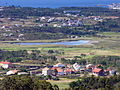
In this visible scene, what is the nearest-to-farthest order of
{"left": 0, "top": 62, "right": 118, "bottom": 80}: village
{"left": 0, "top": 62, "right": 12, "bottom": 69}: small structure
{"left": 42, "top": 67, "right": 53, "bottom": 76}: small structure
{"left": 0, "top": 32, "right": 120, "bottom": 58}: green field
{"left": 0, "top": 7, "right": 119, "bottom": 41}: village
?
{"left": 0, "top": 62, "right": 118, "bottom": 80}: village → {"left": 42, "top": 67, "right": 53, "bottom": 76}: small structure → {"left": 0, "top": 62, "right": 12, "bottom": 69}: small structure → {"left": 0, "top": 32, "right": 120, "bottom": 58}: green field → {"left": 0, "top": 7, "right": 119, "bottom": 41}: village

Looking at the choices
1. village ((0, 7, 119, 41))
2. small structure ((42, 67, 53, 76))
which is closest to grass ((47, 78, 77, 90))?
small structure ((42, 67, 53, 76))

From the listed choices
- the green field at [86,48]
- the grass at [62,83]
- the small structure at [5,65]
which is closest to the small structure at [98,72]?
the grass at [62,83]

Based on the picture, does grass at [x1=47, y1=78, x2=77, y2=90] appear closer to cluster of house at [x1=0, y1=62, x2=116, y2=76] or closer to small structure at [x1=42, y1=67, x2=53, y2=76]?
small structure at [x1=42, y1=67, x2=53, y2=76]

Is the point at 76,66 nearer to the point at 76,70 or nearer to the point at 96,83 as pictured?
the point at 76,70

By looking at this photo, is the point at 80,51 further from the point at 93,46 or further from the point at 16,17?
the point at 16,17

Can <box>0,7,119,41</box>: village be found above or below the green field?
below

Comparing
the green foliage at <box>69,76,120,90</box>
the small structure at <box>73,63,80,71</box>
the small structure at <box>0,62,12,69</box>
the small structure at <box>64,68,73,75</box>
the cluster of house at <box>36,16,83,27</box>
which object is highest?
the green foliage at <box>69,76,120,90</box>

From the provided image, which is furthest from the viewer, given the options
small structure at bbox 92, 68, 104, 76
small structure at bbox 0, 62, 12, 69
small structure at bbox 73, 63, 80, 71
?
small structure at bbox 0, 62, 12, 69
